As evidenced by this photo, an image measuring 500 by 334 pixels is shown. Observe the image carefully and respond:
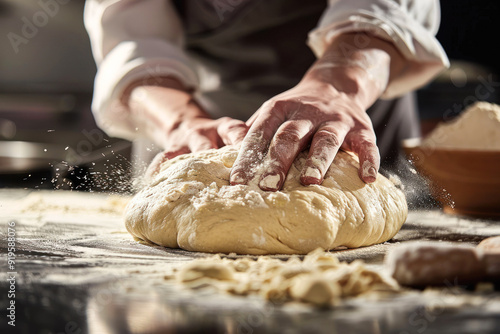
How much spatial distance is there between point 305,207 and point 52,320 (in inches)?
22.6

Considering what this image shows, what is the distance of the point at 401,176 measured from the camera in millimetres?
1439

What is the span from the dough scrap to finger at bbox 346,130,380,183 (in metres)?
0.37

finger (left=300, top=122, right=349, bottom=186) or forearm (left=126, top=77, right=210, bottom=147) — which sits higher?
finger (left=300, top=122, right=349, bottom=186)

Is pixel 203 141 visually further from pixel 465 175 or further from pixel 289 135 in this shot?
pixel 465 175

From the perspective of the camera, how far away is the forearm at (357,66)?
151cm

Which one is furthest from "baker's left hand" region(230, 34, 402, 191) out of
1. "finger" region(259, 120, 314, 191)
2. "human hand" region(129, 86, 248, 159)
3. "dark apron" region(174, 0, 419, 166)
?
"dark apron" region(174, 0, 419, 166)

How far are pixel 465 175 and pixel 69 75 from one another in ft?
12.6

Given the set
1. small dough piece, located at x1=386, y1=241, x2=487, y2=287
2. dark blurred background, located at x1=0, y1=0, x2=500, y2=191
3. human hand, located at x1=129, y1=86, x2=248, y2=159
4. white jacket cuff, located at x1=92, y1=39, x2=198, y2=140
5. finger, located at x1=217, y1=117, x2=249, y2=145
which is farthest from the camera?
dark blurred background, located at x1=0, y1=0, x2=500, y2=191

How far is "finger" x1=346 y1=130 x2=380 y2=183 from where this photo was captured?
4.19ft

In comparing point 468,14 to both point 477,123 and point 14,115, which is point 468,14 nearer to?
point 477,123

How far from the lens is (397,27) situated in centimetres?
169

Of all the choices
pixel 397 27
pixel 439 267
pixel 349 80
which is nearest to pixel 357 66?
pixel 349 80

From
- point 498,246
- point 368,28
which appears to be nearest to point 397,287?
point 498,246

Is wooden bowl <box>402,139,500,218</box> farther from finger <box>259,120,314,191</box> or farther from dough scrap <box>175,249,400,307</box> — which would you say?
dough scrap <box>175,249,400,307</box>
